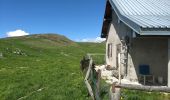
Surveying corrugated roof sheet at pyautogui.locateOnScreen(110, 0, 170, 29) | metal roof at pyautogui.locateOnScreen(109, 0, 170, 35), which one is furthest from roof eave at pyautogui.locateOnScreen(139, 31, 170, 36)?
corrugated roof sheet at pyautogui.locateOnScreen(110, 0, 170, 29)

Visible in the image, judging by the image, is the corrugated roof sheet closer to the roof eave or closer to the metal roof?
the metal roof

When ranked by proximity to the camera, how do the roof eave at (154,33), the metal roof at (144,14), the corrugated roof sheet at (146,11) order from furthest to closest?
the corrugated roof sheet at (146,11)
the metal roof at (144,14)
the roof eave at (154,33)

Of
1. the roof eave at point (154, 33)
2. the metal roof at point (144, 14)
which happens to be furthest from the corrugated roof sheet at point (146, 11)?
the roof eave at point (154, 33)

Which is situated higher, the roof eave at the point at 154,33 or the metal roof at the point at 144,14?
the metal roof at the point at 144,14

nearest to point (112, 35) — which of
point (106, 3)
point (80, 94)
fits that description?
point (106, 3)

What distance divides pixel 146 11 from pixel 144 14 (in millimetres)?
555

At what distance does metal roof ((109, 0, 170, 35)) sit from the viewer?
1540 centimetres

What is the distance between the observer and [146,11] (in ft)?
Result: 62.5

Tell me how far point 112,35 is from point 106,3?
8.31ft

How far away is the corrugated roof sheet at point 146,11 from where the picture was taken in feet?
52.1

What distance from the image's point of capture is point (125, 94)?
1374cm

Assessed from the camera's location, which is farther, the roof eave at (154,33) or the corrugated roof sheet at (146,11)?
the corrugated roof sheet at (146,11)

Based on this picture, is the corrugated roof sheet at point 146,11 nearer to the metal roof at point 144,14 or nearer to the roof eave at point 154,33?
the metal roof at point 144,14

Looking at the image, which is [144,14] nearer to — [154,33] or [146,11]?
[146,11]
